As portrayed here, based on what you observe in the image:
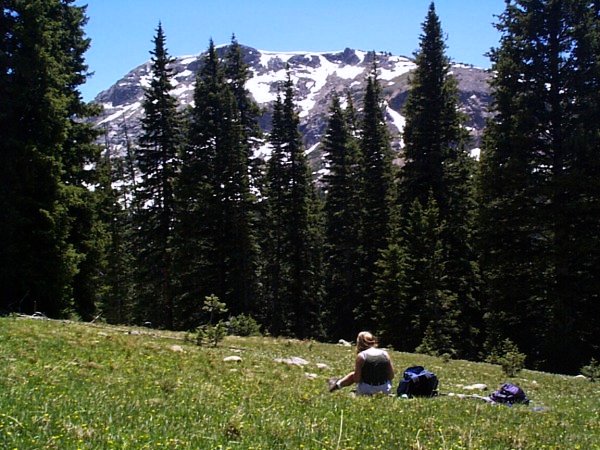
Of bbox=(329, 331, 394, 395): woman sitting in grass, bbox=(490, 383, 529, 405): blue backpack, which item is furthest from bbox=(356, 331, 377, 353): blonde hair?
bbox=(490, 383, 529, 405): blue backpack

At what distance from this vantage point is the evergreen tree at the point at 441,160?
1459 inches

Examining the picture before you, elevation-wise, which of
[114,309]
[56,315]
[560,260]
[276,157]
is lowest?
[114,309]

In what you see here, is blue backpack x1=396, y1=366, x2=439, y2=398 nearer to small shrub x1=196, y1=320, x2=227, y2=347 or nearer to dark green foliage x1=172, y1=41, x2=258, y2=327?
small shrub x1=196, y1=320, x2=227, y2=347

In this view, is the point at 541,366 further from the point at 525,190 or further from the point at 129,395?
the point at 129,395

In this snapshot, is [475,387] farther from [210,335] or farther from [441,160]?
[441,160]

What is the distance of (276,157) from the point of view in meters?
47.2

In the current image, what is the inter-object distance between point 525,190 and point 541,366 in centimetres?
889

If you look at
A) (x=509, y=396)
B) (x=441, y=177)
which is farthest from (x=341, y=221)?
(x=509, y=396)

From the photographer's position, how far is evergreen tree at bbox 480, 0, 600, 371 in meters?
25.8

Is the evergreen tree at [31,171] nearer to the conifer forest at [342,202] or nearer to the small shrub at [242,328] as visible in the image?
the conifer forest at [342,202]

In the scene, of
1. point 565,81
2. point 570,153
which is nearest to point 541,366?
point 570,153

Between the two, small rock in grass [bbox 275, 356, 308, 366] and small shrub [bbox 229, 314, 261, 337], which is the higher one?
small rock in grass [bbox 275, 356, 308, 366]

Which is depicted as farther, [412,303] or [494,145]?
[412,303]

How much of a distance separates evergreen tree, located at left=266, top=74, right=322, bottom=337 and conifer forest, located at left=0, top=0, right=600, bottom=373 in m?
0.19
